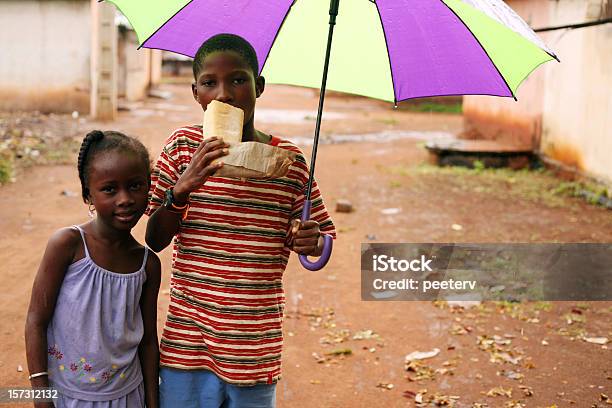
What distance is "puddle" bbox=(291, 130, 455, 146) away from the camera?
14008mm

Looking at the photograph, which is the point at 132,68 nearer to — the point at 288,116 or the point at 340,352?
the point at 288,116

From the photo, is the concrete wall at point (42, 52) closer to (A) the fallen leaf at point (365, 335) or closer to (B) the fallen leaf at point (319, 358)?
(A) the fallen leaf at point (365, 335)

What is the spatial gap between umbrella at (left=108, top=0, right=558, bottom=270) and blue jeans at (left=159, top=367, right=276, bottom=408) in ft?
2.39

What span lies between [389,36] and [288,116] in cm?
1601

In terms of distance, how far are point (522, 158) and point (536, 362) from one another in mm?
7517

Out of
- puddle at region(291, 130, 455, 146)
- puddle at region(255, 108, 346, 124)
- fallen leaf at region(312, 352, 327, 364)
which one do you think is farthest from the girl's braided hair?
puddle at region(255, 108, 346, 124)

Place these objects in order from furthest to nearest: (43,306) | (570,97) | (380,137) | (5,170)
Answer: (380,137) < (570,97) < (5,170) < (43,306)

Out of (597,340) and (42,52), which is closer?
(597,340)

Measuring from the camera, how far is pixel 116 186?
1.96 meters

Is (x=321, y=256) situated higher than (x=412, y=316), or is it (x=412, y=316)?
(x=321, y=256)

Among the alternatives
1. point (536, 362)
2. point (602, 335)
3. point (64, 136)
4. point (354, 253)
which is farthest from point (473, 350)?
point (64, 136)

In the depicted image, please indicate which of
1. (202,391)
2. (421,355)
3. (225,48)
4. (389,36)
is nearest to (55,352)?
(202,391)

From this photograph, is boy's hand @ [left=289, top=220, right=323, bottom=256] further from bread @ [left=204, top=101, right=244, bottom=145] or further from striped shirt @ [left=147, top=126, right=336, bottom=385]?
bread @ [left=204, top=101, right=244, bottom=145]

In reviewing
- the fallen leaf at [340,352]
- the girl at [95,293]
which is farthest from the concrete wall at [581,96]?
the girl at [95,293]
